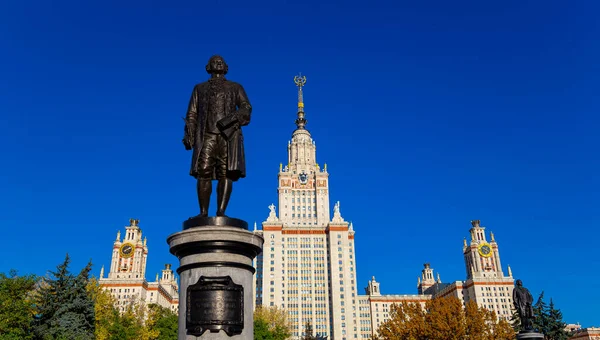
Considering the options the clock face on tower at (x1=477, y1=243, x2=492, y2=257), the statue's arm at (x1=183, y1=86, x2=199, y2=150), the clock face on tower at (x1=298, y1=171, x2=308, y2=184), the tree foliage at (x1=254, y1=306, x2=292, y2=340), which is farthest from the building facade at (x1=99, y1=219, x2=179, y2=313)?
the statue's arm at (x1=183, y1=86, x2=199, y2=150)

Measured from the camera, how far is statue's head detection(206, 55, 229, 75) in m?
11.2

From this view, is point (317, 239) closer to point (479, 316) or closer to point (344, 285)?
point (344, 285)

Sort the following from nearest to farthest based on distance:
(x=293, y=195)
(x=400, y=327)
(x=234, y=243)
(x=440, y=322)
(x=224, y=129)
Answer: (x=234, y=243) → (x=224, y=129) → (x=440, y=322) → (x=400, y=327) → (x=293, y=195)

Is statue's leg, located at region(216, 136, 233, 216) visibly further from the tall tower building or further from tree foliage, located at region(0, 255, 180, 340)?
the tall tower building

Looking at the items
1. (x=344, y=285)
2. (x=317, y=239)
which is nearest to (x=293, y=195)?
(x=317, y=239)

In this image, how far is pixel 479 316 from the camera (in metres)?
44.6

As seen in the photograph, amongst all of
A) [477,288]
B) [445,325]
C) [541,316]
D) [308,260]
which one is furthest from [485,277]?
[445,325]

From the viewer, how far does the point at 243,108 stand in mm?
10547

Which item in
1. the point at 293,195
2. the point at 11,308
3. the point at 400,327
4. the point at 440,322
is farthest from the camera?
the point at 293,195

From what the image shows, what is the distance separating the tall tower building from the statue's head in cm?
11033

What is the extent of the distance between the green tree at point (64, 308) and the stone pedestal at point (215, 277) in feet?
114

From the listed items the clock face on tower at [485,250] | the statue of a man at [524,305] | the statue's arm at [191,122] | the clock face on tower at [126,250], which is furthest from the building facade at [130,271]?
the statue's arm at [191,122]

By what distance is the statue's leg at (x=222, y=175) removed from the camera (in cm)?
1031

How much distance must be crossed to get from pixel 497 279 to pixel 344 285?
40852mm
